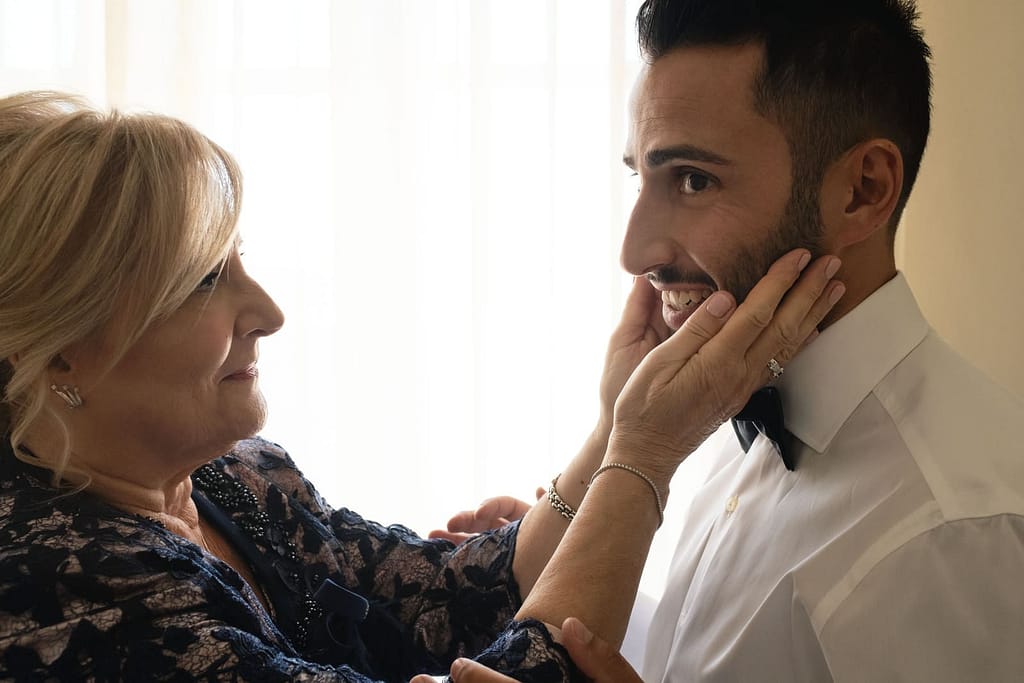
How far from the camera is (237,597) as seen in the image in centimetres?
126

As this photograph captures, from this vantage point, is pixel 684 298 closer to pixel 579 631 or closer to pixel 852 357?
pixel 852 357

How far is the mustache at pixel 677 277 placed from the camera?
4.53 ft

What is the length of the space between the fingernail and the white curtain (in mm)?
1667

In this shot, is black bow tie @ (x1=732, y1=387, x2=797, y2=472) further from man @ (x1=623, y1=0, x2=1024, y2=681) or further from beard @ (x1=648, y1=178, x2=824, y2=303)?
beard @ (x1=648, y1=178, x2=824, y2=303)

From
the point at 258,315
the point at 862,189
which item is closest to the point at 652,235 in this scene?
the point at 862,189

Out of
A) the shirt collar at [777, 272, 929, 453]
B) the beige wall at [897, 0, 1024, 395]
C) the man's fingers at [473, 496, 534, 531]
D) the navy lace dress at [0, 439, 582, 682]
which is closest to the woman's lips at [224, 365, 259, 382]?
the navy lace dress at [0, 439, 582, 682]

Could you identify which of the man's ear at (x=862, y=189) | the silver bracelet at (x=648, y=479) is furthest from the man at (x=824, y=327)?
the silver bracelet at (x=648, y=479)

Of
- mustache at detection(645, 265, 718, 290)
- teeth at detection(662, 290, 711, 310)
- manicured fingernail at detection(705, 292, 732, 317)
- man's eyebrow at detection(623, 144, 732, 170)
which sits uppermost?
man's eyebrow at detection(623, 144, 732, 170)

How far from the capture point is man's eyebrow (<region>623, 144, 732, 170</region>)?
1.33 metres

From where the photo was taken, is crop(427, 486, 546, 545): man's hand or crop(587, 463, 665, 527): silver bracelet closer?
crop(587, 463, 665, 527): silver bracelet

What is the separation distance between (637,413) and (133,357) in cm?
66

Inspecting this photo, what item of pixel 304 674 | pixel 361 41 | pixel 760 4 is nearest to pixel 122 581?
pixel 304 674

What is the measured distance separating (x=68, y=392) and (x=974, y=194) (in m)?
1.71

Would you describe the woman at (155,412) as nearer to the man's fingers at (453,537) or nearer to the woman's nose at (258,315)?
the woman's nose at (258,315)
